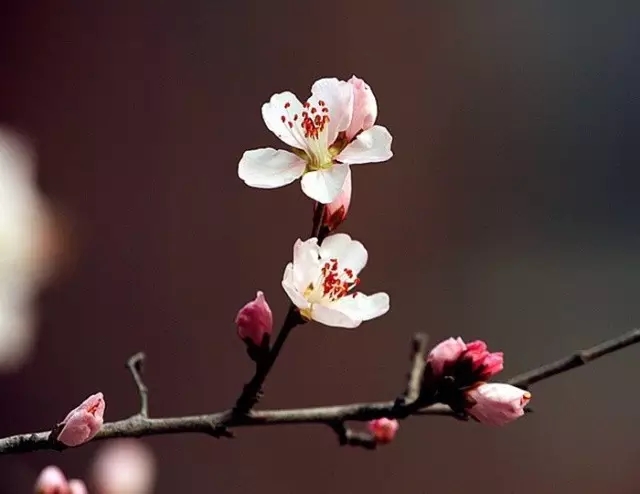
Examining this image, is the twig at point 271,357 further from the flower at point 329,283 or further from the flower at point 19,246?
the flower at point 19,246

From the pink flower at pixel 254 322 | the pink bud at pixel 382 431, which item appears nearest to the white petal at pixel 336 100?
the pink flower at pixel 254 322

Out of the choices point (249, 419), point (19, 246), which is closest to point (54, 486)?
point (249, 419)

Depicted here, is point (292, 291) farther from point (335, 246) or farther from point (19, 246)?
point (19, 246)

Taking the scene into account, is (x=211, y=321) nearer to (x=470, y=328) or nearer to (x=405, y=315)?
(x=405, y=315)

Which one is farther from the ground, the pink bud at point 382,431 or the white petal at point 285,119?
the white petal at point 285,119

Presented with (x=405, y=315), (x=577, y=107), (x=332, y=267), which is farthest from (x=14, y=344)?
(x=577, y=107)

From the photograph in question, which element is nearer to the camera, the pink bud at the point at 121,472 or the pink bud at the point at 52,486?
the pink bud at the point at 52,486
